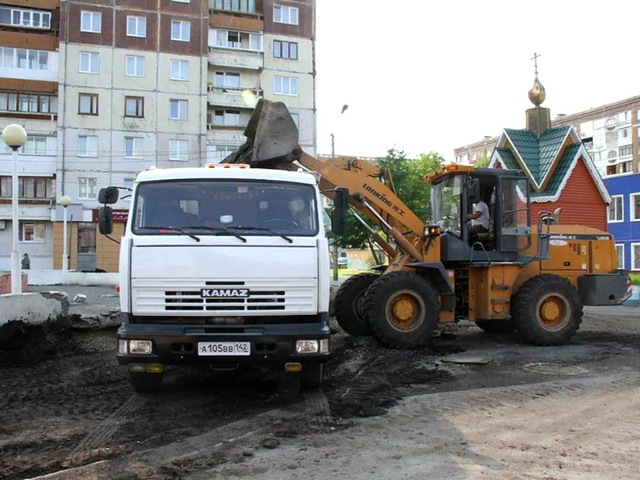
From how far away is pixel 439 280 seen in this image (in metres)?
10.5

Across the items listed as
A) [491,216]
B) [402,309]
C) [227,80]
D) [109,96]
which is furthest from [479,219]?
[227,80]

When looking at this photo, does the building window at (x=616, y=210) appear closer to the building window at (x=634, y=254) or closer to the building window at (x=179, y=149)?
the building window at (x=634, y=254)

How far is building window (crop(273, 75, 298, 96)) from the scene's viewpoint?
4400cm

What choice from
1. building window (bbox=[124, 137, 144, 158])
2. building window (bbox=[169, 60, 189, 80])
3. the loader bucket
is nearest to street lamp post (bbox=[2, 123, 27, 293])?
the loader bucket

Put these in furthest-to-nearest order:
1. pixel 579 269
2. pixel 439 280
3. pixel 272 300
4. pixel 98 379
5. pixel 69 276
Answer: pixel 69 276
pixel 579 269
pixel 439 280
pixel 98 379
pixel 272 300

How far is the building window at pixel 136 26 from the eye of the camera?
41.1 m

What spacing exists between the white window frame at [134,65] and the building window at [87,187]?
751 cm

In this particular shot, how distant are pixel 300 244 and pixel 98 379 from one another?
11.1 ft

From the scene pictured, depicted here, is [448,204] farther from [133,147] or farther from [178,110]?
[178,110]

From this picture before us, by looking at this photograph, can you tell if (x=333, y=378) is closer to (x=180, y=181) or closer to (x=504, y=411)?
(x=504, y=411)

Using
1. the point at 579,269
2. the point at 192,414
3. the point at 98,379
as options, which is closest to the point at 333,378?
the point at 192,414

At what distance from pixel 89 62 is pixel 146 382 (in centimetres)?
3792

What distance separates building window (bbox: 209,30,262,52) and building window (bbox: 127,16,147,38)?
4451mm

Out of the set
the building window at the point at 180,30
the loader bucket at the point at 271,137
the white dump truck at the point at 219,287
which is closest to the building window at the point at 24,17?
the building window at the point at 180,30
